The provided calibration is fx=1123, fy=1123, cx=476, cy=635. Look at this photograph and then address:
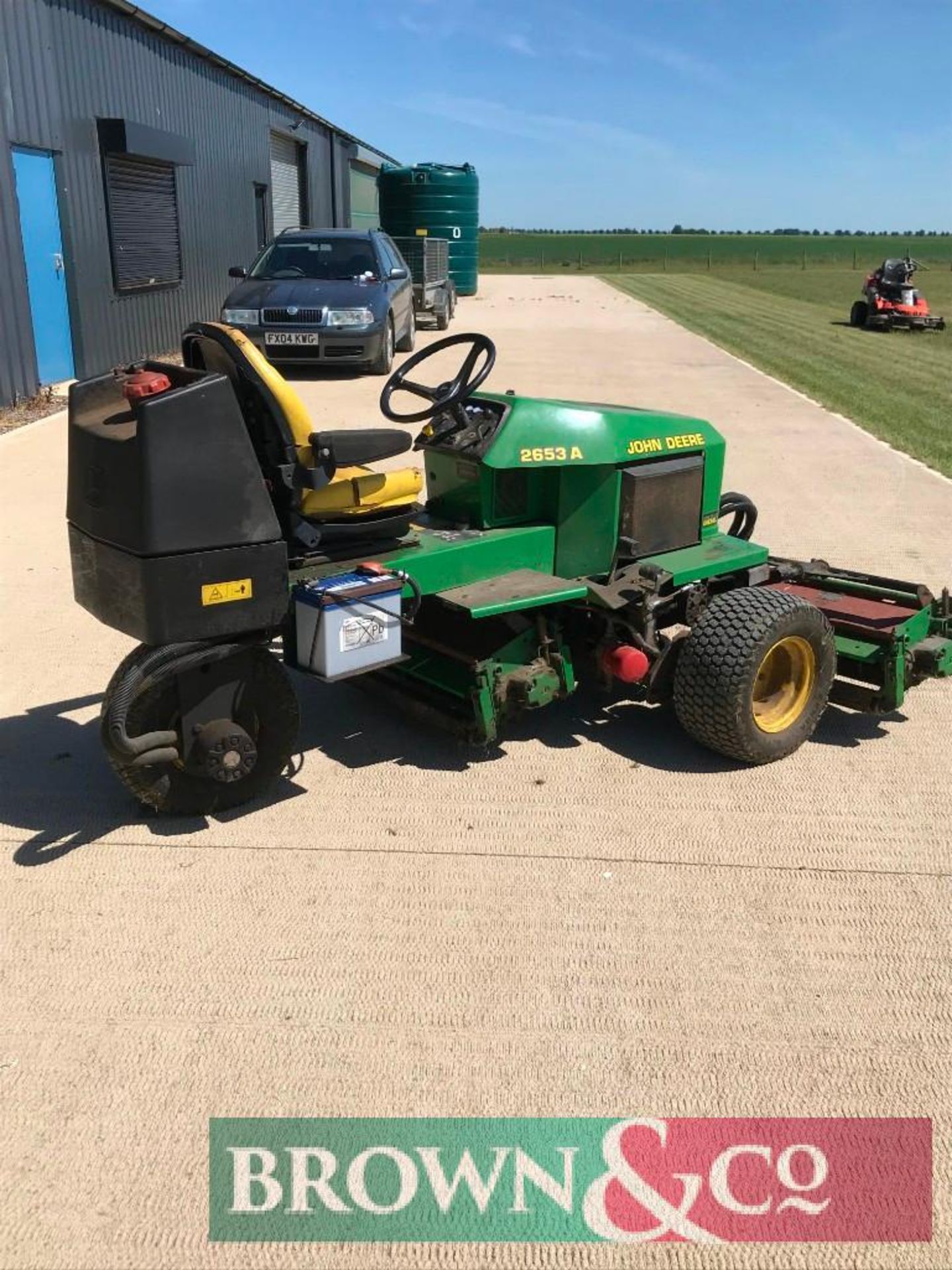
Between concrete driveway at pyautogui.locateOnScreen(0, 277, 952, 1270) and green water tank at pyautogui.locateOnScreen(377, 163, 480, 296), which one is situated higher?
green water tank at pyautogui.locateOnScreen(377, 163, 480, 296)

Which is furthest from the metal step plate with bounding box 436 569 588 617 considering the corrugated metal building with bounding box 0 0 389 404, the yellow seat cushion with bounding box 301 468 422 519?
the corrugated metal building with bounding box 0 0 389 404

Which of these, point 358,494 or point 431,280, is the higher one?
point 358,494

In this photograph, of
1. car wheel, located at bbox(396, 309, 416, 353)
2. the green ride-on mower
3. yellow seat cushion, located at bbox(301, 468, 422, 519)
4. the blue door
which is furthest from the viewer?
car wheel, located at bbox(396, 309, 416, 353)

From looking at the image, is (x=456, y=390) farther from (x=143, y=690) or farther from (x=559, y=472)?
(x=143, y=690)

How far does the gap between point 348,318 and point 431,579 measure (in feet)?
29.0

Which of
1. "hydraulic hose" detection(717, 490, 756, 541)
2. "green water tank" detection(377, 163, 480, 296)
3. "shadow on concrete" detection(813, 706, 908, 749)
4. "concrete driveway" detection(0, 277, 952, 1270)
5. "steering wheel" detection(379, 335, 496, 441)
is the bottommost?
"shadow on concrete" detection(813, 706, 908, 749)

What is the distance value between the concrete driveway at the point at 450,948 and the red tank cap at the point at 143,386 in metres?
1.37

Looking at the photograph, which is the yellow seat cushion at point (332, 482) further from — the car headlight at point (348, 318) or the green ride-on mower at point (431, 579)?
the car headlight at point (348, 318)

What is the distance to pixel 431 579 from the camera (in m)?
3.78

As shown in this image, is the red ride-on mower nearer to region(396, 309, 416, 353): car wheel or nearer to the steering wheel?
region(396, 309, 416, 353): car wheel

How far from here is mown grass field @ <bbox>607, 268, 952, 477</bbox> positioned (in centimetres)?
1136

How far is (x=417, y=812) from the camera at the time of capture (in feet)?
12.2

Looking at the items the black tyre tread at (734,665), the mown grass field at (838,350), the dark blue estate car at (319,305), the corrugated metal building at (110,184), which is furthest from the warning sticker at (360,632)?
the dark blue estate car at (319,305)

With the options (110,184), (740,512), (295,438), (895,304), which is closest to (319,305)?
(110,184)
